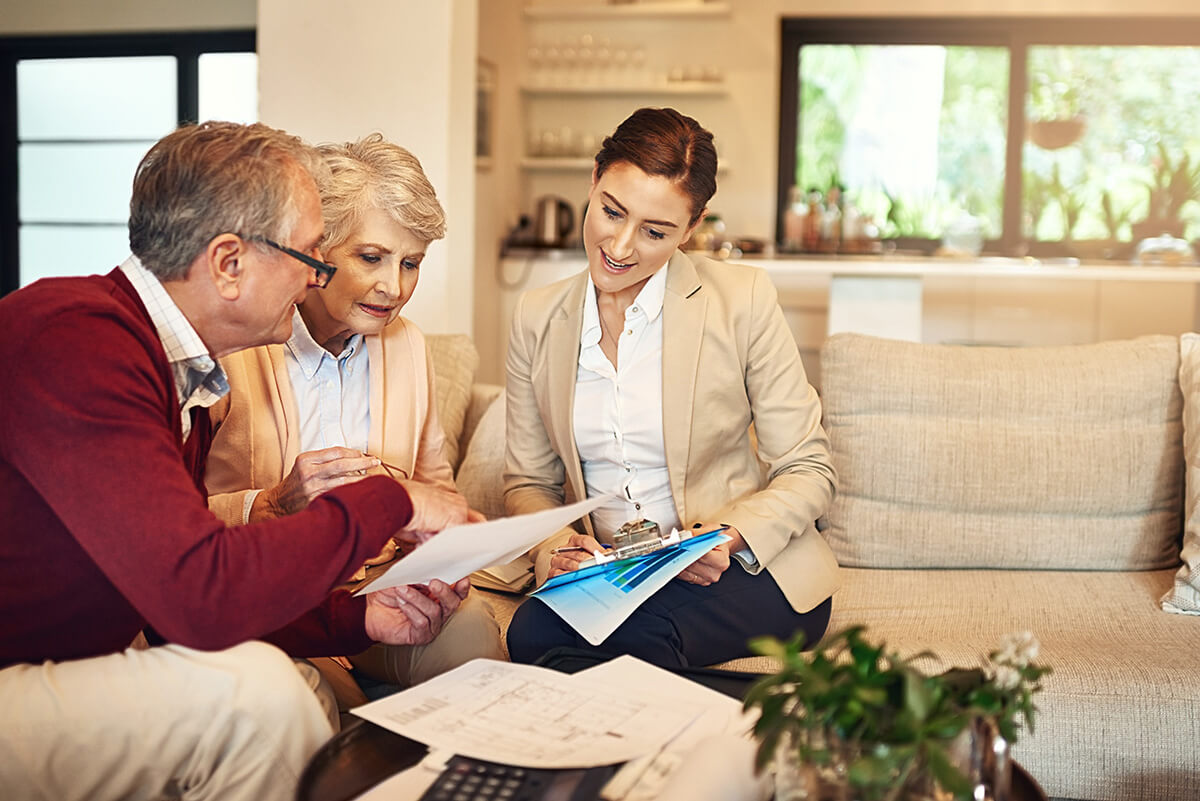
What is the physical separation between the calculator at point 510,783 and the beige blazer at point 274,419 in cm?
71

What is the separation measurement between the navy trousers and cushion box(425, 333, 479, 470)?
78cm

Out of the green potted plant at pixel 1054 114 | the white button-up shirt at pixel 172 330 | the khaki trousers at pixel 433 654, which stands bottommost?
the khaki trousers at pixel 433 654

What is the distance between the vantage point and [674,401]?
2.00 metres

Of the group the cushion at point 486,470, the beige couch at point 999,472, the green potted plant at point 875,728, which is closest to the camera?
the green potted plant at point 875,728

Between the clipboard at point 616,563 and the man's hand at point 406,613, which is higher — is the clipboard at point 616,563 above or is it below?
above

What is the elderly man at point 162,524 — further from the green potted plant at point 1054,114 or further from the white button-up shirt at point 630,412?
the green potted plant at point 1054,114

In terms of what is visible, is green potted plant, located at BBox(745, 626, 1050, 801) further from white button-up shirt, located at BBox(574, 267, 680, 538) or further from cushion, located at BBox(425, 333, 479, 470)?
cushion, located at BBox(425, 333, 479, 470)

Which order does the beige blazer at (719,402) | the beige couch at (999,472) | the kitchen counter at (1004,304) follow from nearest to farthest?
the beige blazer at (719,402), the beige couch at (999,472), the kitchen counter at (1004,304)

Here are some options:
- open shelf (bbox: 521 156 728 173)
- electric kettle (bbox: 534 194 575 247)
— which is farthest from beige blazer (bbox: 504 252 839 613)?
open shelf (bbox: 521 156 728 173)

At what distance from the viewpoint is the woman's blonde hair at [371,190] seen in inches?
69.7

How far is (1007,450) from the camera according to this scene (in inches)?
92.4

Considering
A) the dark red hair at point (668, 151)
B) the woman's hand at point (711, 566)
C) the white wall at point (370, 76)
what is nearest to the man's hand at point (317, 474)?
the woman's hand at point (711, 566)

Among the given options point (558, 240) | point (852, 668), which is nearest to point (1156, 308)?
point (558, 240)

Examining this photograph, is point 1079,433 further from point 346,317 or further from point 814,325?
point 814,325
